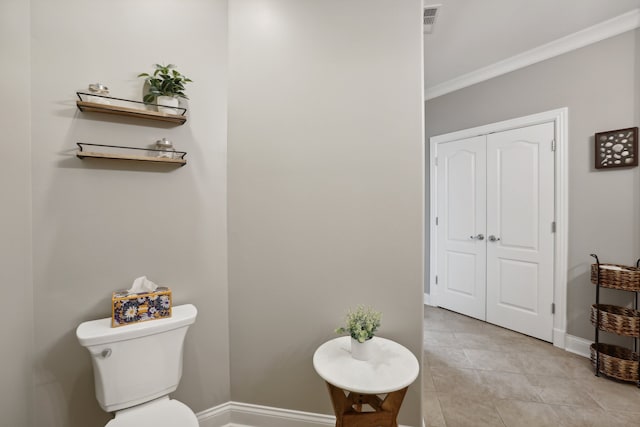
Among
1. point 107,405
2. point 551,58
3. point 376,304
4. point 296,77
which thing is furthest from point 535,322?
point 107,405

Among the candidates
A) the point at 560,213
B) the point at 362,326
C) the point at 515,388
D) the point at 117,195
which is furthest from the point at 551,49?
the point at 117,195

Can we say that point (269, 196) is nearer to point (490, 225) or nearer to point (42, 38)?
point (42, 38)

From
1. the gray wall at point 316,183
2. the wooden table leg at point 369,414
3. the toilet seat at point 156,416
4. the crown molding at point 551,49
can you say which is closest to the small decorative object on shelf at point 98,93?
the gray wall at point 316,183

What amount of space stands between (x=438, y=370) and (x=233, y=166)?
2.24m

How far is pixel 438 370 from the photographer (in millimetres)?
2357

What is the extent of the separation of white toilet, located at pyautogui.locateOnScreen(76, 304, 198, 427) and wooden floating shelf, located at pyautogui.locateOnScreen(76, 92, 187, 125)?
3.28 ft

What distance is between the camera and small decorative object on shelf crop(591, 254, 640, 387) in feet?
6.83

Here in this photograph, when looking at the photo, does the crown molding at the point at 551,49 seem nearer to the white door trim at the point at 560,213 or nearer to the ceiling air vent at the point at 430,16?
the white door trim at the point at 560,213

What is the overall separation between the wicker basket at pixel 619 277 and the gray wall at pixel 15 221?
359cm

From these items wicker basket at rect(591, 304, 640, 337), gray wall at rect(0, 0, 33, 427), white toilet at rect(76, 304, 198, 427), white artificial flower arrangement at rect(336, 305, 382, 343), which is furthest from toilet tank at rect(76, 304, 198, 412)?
wicker basket at rect(591, 304, 640, 337)

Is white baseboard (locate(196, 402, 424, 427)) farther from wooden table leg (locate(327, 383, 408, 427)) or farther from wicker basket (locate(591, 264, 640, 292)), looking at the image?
wicker basket (locate(591, 264, 640, 292))

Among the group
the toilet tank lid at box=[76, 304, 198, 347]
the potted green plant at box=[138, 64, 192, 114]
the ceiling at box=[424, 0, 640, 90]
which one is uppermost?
the ceiling at box=[424, 0, 640, 90]

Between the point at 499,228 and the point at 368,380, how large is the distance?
2.73 meters

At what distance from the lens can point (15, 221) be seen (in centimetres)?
123
